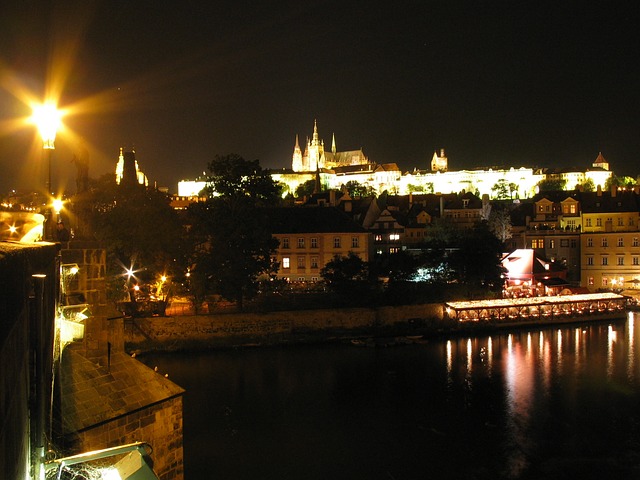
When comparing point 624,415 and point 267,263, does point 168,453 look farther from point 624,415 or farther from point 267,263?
point 267,263

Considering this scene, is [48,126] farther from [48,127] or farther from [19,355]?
[19,355]

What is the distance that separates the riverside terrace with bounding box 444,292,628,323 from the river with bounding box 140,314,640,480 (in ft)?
14.5

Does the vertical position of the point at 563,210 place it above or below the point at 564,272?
above

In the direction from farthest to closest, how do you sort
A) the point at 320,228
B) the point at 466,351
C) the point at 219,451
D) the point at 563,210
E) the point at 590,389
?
the point at 563,210
the point at 320,228
the point at 466,351
the point at 590,389
the point at 219,451

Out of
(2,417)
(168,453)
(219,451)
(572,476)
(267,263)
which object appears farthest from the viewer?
(267,263)

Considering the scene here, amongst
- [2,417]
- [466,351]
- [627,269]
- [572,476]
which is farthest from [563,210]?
[2,417]

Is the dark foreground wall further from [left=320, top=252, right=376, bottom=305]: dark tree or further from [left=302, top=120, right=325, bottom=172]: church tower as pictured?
[left=302, top=120, right=325, bottom=172]: church tower

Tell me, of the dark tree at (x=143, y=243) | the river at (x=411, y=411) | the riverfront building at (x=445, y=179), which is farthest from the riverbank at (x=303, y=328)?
the riverfront building at (x=445, y=179)

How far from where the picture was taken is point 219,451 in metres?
14.6

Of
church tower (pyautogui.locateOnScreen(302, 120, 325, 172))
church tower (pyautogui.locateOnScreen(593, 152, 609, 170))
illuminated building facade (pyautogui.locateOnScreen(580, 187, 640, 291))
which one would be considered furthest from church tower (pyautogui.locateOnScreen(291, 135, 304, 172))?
illuminated building facade (pyautogui.locateOnScreen(580, 187, 640, 291))

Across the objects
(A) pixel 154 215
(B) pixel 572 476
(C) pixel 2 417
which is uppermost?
(A) pixel 154 215

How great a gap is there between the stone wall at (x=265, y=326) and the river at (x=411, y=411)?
1132 mm

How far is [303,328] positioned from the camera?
28.2 m

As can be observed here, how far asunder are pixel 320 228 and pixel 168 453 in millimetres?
29873
